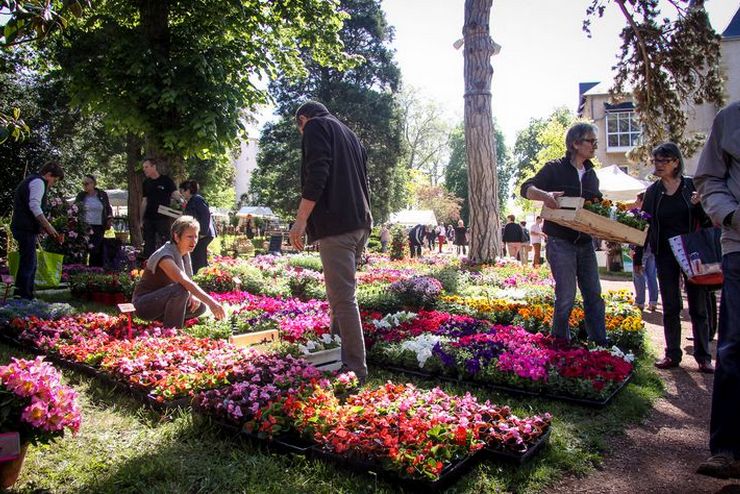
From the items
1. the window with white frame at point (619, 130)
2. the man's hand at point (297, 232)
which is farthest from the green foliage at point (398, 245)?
the window with white frame at point (619, 130)

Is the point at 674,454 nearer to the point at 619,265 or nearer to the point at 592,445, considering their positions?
the point at 592,445

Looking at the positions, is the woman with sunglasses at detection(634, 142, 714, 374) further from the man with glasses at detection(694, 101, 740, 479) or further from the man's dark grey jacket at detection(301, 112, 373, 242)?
the man's dark grey jacket at detection(301, 112, 373, 242)

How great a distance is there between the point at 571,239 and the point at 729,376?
2.40m

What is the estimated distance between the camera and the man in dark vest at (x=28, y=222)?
700 centimetres

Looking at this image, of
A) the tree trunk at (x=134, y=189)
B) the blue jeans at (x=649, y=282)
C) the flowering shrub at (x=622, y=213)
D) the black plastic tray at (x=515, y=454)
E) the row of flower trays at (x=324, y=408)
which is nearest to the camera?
the row of flower trays at (x=324, y=408)

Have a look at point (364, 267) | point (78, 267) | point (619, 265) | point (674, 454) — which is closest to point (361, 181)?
point (674, 454)

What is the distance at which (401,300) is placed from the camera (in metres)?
7.57

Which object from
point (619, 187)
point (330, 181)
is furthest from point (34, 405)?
point (619, 187)

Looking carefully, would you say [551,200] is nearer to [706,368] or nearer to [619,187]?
[706,368]

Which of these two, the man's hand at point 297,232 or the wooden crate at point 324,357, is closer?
the man's hand at point 297,232

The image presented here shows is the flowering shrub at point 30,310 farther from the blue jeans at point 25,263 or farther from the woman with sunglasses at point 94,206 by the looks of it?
the woman with sunglasses at point 94,206

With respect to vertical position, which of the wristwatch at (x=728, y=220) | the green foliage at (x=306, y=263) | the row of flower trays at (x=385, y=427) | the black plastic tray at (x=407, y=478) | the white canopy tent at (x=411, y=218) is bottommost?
the black plastic tray at (x=407, y=478)

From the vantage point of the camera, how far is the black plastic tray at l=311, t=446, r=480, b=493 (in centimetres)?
255

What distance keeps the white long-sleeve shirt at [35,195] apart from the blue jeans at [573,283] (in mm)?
6191
